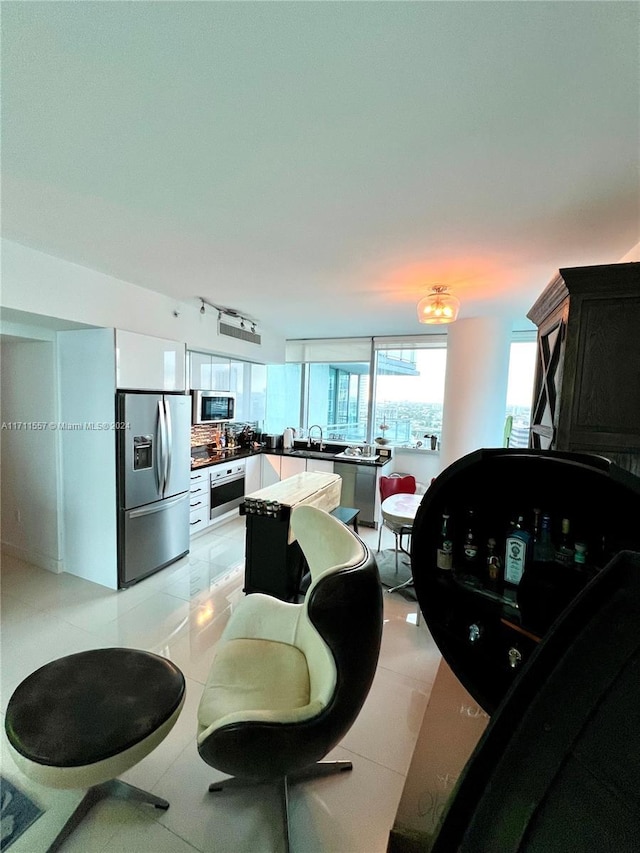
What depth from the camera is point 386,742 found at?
6.17ft

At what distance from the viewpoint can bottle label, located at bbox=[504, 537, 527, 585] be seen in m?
1.17

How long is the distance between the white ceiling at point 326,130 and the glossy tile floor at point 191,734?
109 inches

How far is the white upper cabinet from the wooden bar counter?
4.91ft

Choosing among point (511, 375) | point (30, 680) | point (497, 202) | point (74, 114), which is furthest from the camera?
point (511, 375)

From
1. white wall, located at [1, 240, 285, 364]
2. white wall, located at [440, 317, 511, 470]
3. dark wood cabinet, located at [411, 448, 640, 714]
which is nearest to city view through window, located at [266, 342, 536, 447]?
white wall, located at [440, 317, 511, 470]

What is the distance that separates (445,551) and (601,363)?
3.52 feet

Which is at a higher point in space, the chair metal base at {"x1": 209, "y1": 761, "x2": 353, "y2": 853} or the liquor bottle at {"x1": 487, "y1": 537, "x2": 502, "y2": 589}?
the liquor bottle at {"x1": 487, "y1": 537, "x2": 502, "y2": 589}

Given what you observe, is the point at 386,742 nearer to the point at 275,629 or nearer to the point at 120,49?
the point at 275,629

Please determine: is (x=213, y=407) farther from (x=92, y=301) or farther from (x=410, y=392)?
(x=410, y=392)

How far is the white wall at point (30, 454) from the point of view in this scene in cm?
335

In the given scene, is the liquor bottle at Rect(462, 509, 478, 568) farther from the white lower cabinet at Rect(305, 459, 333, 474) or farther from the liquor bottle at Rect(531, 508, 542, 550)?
the white lower cabinet at Rect(305, 459, 333, 474)

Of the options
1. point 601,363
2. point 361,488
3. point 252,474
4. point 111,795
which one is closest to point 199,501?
point 252,474

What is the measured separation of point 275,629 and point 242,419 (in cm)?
390

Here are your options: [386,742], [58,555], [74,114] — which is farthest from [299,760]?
[58,555]
